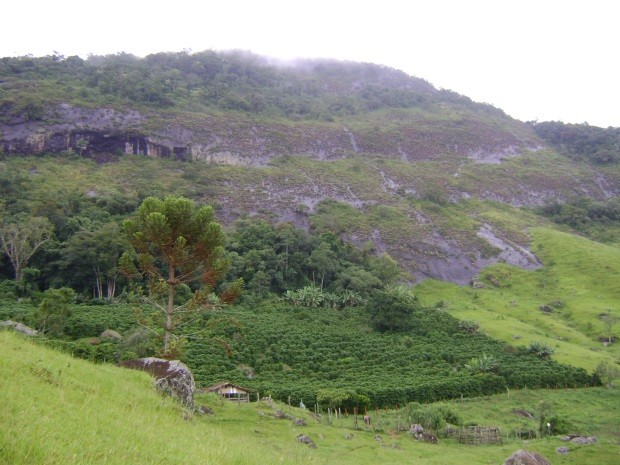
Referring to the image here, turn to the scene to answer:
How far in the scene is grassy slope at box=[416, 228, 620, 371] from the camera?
5019 centimetres

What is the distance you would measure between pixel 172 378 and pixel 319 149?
105 m

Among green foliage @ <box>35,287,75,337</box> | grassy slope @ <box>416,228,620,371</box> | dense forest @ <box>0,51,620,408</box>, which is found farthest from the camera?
grassy slope @ <box>416,228,620,371</box>

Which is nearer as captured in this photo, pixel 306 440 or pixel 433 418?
pixel 306 440

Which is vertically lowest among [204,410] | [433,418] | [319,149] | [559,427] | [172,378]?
[559,427]

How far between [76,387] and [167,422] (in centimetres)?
209

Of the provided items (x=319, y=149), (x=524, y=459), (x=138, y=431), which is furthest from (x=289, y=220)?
(x=138, y=431)

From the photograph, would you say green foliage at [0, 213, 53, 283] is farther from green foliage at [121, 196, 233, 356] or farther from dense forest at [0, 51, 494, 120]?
dense forest at [0, 51, 494, 120]

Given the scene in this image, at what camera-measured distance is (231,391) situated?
2820 cm

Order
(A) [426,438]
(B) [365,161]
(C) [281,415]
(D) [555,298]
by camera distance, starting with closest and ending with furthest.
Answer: (C) [281,415] < (A) [426,438] < (D) [555,298] < (B) [365,161]

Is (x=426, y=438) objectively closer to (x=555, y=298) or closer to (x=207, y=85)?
(x=555, y=298)

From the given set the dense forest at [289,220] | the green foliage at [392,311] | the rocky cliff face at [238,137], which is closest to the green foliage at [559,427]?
the dense forest at [289,220]

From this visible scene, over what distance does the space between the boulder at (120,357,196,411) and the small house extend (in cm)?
1180

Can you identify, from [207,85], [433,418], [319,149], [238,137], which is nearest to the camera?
[433,418]

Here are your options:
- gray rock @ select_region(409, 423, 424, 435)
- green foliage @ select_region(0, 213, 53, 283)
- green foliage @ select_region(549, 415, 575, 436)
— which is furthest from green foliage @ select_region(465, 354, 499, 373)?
green foliage @ select_region(0, 213, 53, 283)
